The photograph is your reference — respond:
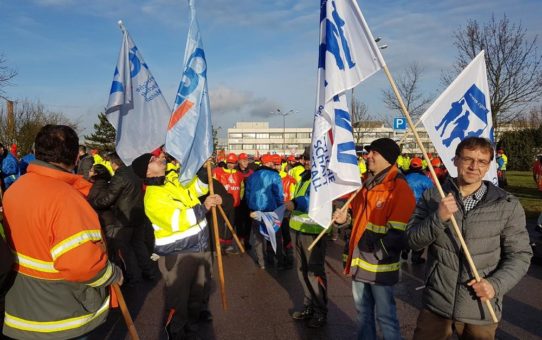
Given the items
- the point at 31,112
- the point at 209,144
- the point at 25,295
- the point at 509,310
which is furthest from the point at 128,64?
the point at 31,112

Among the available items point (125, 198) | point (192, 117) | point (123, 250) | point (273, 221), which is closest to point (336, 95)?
point (192, 117)

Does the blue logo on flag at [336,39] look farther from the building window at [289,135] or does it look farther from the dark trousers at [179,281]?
the building window at [289,135]

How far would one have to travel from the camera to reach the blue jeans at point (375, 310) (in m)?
3.38

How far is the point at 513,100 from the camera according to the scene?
14.0 m

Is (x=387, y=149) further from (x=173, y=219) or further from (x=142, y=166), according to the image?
(x=142, y=166)

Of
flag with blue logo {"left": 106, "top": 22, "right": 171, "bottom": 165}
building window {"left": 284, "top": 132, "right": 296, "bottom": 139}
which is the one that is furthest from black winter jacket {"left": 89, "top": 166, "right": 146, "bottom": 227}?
building window {"left": 284, "top": 132, "right": 296, "bottom": 139}

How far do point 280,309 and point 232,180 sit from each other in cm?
382

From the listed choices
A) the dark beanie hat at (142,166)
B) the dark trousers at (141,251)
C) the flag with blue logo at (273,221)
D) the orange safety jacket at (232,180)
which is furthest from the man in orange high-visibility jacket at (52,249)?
the orange safety jacket at (232,180)

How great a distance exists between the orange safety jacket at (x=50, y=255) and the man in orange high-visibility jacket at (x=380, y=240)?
2.02 m

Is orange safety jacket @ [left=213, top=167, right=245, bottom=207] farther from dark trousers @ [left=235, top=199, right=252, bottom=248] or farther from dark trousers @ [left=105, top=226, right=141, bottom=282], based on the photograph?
dark trousers @ [left=105, top=226, right=141, bottom=282]

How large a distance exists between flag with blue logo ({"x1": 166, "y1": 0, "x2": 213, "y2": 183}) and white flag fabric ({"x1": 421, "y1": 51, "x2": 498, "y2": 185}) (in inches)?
84.9

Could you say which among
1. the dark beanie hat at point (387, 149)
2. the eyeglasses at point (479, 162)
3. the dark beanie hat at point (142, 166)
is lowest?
the dark beanie hat at point (142, 166)

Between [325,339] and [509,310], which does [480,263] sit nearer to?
[325,339]

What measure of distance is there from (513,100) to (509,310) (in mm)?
11016
